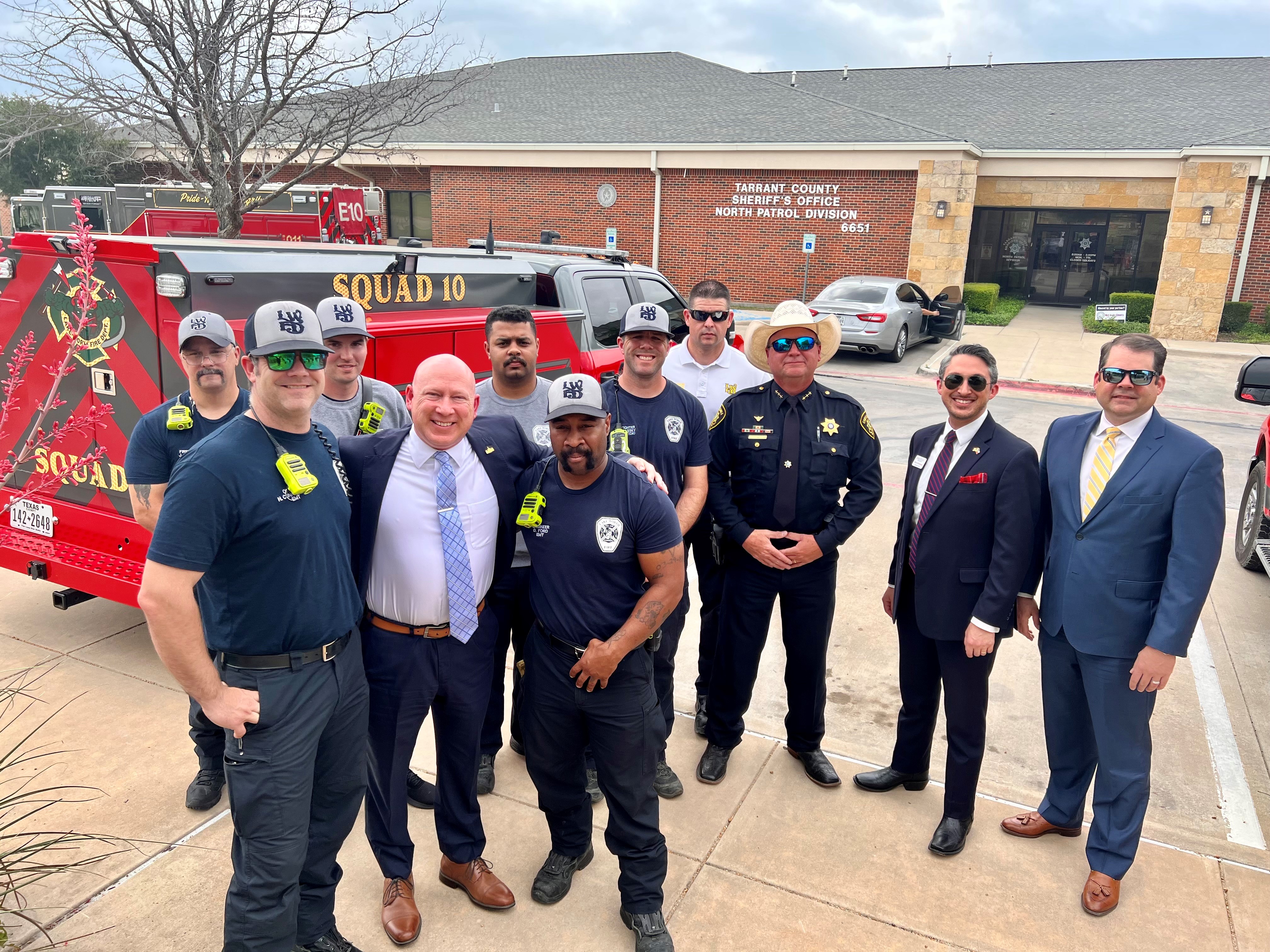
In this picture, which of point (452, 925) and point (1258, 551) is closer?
point (452, 925)

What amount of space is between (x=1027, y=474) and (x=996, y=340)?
18.5m

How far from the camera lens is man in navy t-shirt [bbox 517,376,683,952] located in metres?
3.04

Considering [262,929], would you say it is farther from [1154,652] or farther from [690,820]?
[1154,652]

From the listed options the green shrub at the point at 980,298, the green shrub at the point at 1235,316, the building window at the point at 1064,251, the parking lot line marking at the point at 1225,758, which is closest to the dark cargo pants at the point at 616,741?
the parking lot line marking at the point at 1225,758

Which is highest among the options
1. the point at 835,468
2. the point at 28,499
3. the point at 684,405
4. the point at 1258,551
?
the point at 684,405

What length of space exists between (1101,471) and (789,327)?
4.69 feet

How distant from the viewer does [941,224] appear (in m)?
22.5

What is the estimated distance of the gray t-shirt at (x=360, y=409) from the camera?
12.8 feet

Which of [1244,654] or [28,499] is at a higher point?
[28,499]

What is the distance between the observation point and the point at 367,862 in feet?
11.7

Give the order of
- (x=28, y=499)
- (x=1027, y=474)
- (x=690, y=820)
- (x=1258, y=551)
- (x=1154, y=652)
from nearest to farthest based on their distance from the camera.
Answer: (x=1154, y=652) → (x=1027, y=474) → (x=690, y=820) → (x=28, y=499) → (x=1258, y=551)

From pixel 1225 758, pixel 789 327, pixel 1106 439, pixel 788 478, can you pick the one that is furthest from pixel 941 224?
pixel 1106 439

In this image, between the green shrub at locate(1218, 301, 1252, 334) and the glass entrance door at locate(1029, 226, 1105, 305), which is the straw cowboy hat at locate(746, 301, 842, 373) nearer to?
the green shrub at locate(1218, 301, 1252, 334)

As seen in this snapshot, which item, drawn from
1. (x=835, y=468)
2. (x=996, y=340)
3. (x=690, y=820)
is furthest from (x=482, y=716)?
(x=996, y=340)
